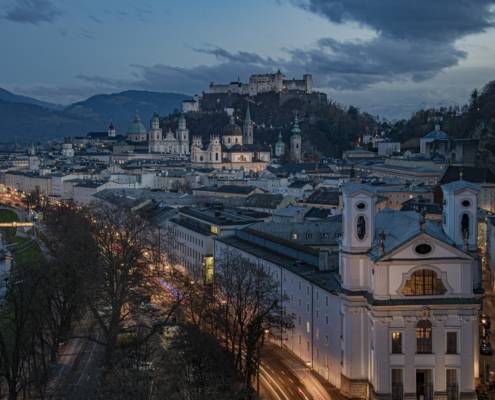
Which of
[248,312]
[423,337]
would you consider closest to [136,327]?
[248,312]

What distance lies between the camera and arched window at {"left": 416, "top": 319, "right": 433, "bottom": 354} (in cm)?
3284

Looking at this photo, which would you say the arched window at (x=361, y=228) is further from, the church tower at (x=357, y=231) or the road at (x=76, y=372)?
the road at (x=76, y=372)

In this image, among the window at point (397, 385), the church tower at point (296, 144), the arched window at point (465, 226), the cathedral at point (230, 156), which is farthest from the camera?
the church tower at point (296, 144)

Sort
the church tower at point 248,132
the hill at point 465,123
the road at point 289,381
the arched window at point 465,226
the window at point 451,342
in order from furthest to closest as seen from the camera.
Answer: the church tower at point 248,132 → the hill at point 465,123 → the arched window at point 465,226 → the road at point 289,381 → the window at point 451,342

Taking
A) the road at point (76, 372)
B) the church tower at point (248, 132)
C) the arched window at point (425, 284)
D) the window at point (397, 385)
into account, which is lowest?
the road at point (76, 372)

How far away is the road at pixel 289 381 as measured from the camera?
1313 inches

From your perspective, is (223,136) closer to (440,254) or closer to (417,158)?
(417,158)

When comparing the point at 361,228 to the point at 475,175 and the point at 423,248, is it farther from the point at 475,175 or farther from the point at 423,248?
the point at 475,175

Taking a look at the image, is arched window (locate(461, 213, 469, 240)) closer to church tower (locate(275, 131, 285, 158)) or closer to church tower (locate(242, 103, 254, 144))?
church tower (locate(275, 131, 285, 158))

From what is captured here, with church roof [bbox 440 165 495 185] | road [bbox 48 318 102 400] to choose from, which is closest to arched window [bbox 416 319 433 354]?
road [bbox 48 318 102 400]

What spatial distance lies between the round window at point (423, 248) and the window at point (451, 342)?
3236mm

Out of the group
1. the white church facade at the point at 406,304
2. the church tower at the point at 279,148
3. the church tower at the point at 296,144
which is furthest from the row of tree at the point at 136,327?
the church tower at the point at 279,148

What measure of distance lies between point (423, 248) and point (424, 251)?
0.13 metres

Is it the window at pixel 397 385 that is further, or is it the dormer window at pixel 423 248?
the dormer window at pixel 423 248
